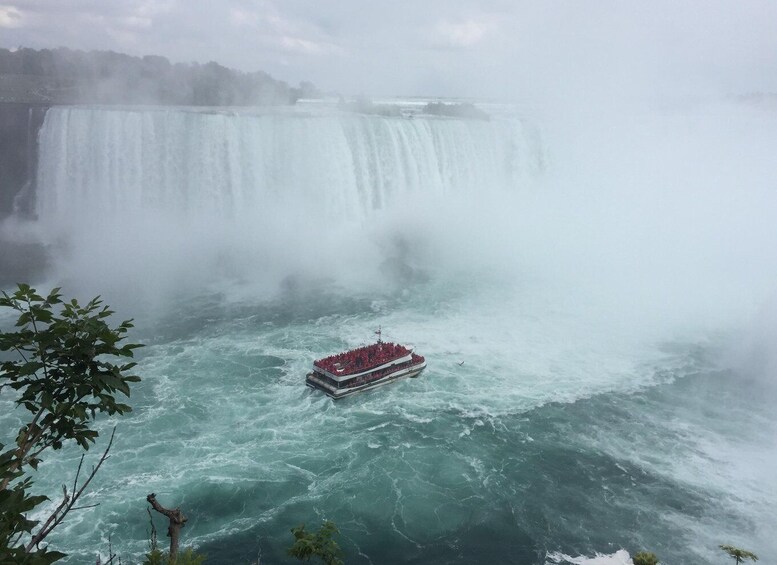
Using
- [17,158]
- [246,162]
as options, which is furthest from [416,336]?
[17,158]

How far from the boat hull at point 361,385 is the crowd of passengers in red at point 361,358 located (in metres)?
0.47

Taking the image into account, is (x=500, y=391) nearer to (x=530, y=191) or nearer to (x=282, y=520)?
(x=282, y=520)

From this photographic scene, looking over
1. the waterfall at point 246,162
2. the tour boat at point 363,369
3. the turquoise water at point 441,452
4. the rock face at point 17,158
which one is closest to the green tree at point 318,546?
the turquoise water at point 441,452

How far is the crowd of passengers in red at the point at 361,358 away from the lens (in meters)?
20.1

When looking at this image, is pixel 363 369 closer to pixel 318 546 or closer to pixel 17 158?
pixel 318 546

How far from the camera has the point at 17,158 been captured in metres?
32.8

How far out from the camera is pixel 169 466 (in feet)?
51.8

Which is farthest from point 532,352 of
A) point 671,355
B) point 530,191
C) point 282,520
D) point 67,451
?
point 530,191

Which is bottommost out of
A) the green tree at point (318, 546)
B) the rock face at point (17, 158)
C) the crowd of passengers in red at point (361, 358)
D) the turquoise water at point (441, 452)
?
the turquoise water at point (441, 452)

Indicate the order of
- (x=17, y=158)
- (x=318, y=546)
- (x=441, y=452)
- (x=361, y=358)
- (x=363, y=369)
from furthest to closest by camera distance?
(x=17, y=158), (x=361, y=358), (x=363, y=369), (x=441, y=452), (x=318, y=546)

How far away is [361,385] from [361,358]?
3.06ft

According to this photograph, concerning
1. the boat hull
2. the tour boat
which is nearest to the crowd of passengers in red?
the tour boat

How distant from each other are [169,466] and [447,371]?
10379mm

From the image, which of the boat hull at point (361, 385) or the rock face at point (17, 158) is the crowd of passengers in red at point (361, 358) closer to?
the boat hull at point (361, 385)
